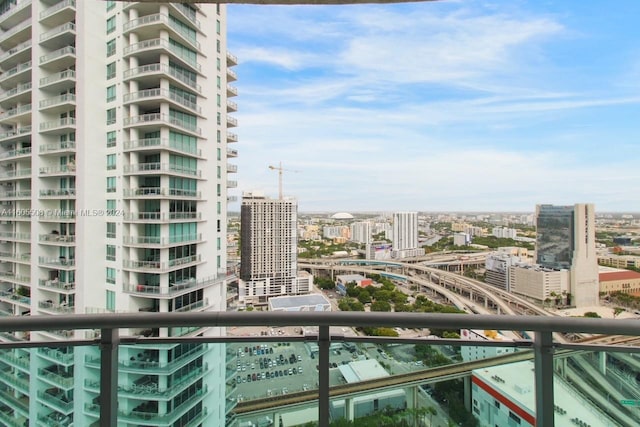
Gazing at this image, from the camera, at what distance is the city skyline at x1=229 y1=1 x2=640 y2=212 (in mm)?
3088

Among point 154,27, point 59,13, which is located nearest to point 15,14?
point 59,13

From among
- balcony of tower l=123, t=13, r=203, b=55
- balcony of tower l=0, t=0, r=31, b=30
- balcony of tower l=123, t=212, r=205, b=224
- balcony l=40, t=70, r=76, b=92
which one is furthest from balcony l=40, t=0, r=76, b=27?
balcony of tower l=123, t=212, r=205, b=224

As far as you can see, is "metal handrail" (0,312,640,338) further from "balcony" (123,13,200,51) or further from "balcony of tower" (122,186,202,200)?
"balcony" (123,13,200,51)

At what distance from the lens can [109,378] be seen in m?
0.85

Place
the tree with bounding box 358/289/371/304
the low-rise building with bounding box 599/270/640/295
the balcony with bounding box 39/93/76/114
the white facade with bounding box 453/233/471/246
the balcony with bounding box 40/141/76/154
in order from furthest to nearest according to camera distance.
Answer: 1. the balcony with bounding box 40/141/76/154
2. the balcony with bounding box 39/93/76/114
3. the white facade with bounding box 453/233/471/246
4. the tree with bounding box 358/289/371/304
5. the low-rise building with bounding box 599/270/640/295

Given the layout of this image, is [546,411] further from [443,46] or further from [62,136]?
[62,136]

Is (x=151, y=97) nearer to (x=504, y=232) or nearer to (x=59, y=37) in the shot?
(x=59, y=37)

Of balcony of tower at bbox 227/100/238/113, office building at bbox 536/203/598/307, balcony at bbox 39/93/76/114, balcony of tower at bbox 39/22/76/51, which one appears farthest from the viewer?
balcony of tower at bbox 227/100/238/113

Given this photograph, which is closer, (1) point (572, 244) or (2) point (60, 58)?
(1) point (572, 244)

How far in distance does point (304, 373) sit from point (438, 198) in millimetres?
4452

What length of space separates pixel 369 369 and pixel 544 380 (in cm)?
45

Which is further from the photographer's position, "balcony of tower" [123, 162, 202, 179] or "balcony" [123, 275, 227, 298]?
"balcony" [123, 275, 227, 298]

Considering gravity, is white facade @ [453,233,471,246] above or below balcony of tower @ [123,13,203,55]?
below

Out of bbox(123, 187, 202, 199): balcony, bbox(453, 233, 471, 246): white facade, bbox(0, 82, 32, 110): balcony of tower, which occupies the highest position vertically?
bbox(0, 82, 32, 110): balcony of tower
